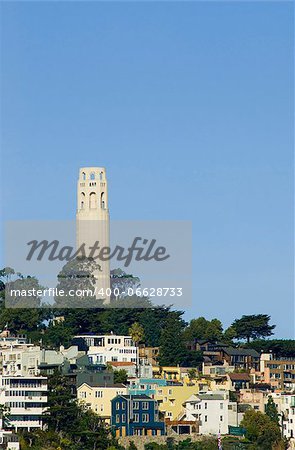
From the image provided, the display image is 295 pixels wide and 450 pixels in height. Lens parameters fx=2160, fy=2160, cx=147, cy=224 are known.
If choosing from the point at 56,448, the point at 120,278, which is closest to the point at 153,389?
the point at 56,448

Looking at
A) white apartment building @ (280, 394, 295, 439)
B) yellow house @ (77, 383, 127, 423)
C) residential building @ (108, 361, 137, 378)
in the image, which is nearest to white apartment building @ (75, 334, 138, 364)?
residential building @ (108, 361, 137, 378)

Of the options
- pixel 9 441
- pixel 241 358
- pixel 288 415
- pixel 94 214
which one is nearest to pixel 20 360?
pixel 288 415

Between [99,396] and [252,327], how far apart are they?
721 inches

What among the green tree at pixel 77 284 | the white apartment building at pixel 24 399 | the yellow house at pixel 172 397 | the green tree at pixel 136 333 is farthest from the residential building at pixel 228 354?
the white apartment building at pixel 24 399

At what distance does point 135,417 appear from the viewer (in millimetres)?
77688

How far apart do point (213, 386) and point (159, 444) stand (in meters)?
9.54

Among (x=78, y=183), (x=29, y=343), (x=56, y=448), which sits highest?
(x=78, y=183)

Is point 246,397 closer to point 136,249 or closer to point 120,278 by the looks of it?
point 136,249

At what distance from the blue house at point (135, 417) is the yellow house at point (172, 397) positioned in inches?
107

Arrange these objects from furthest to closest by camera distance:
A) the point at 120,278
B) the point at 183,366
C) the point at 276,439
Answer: the point at 120,278
the point at 183,366
the point at 276,439

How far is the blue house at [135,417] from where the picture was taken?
77125 mm

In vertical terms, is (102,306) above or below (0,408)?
above

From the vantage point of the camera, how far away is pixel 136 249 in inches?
3524

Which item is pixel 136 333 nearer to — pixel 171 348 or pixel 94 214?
pixel 171 348
